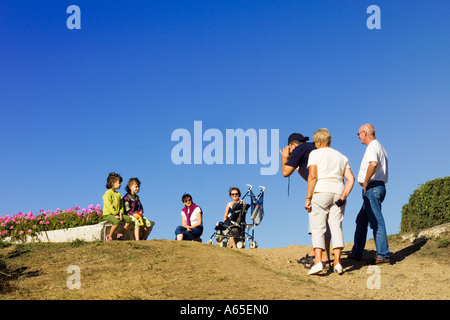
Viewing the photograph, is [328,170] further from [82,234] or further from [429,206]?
[82,234]

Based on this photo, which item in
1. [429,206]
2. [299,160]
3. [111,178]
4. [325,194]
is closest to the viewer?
[325,194]

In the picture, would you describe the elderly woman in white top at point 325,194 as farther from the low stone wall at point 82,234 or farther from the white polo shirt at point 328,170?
the low stone wall at point 82,234

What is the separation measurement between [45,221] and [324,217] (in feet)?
31.6

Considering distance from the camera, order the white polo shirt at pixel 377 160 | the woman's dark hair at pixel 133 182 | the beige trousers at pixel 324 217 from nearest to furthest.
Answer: the beige trousers at pixel 324 217
the white polo shirt at pixel 377 160
the woman's dark hair at pixel 133 182

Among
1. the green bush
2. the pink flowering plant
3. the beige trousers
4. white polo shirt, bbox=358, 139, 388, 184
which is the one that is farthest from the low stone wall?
the green bush

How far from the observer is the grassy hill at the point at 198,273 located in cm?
785

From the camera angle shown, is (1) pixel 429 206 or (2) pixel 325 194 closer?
(2) pixel 325 194

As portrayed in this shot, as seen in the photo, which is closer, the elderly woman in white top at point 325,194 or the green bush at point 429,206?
the elderly woman in white top at point 325,194

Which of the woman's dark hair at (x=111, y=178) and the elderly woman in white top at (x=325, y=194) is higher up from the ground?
the woman's dark hair at (x=111, y=178)

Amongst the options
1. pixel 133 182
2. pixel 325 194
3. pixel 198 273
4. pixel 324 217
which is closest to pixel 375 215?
pixel 324 217

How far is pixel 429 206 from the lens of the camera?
13.5 meters

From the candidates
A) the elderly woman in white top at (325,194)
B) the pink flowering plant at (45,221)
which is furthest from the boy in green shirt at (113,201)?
the elderly woman in white top at (325,194)

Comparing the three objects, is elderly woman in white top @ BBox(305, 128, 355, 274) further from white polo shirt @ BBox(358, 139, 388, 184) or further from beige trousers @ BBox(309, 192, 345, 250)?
white polo shirt @ BBox(358, 139, 388, 184)
